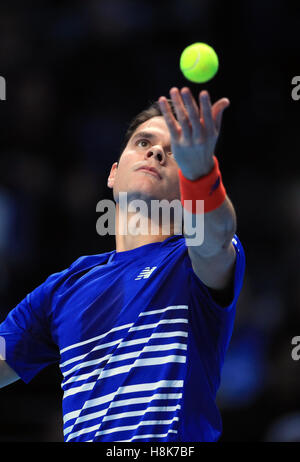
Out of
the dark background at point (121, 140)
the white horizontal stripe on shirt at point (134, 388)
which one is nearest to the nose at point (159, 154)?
the white horizontal stripe on shirt at point (134, 388)

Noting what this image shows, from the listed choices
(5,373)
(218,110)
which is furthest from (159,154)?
(5,373)

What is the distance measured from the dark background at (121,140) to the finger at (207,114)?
11.3 ft

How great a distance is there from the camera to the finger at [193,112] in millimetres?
2336

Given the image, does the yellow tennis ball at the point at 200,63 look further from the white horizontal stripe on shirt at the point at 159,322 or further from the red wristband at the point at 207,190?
the white horizontal stripe on shirt at the point at 159,322

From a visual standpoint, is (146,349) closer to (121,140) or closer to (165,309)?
(165,309)

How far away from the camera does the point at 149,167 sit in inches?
131

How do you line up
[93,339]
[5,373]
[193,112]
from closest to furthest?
[193,112]
[93,339]
[5,373]

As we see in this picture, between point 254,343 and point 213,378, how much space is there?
139 inches

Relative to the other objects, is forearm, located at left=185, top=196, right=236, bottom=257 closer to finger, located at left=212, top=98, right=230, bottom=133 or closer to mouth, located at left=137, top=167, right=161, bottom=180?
finger, located at left=212, top=98, right=230, bottom=133

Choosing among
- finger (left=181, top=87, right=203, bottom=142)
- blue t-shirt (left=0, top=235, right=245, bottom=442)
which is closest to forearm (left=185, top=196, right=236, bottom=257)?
blue t-shirt (left=0, top=235, right=245, bottom=442)

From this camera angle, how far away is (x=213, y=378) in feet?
9.41

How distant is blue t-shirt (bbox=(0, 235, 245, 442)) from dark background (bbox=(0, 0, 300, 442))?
2.81 m

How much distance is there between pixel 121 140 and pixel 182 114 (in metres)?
4.60

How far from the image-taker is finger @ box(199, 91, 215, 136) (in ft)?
7.64
